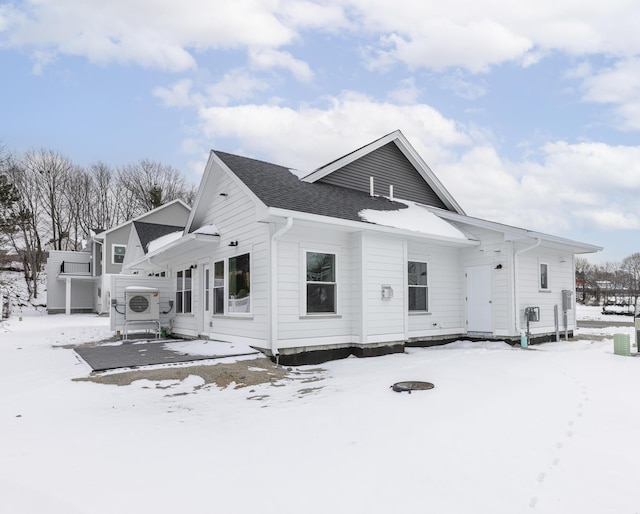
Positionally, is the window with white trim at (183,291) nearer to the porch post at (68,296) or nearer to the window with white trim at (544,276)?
the window with white trim at (544,276)

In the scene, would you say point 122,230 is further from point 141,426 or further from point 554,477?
point 554,477

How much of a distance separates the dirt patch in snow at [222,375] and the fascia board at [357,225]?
2748mm

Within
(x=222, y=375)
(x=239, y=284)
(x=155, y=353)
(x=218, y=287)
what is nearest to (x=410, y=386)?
(x=222, y=375)

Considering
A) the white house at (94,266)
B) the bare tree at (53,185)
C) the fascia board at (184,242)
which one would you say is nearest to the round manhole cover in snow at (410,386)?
the fascia board at (184,242)

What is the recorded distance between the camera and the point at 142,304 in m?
13.1

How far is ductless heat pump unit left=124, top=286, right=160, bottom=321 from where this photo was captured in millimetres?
12898

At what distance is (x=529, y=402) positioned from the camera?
5.25 metres

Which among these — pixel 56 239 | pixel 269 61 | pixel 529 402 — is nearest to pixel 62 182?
pixel 56 239

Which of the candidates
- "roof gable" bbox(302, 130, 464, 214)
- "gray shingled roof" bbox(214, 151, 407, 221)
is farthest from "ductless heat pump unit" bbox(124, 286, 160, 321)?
"roof gable" bbox(302, 130, 464, 214)

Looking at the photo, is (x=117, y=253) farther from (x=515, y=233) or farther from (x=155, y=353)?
(x=515, y=233)

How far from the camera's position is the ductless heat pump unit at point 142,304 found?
42.3 ft

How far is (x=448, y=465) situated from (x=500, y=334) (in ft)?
27.8

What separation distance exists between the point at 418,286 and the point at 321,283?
10.2 ft

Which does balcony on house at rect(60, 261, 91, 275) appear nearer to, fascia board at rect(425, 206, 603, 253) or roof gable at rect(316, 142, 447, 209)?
roof gable at rect(316, 142, 447, 209)
